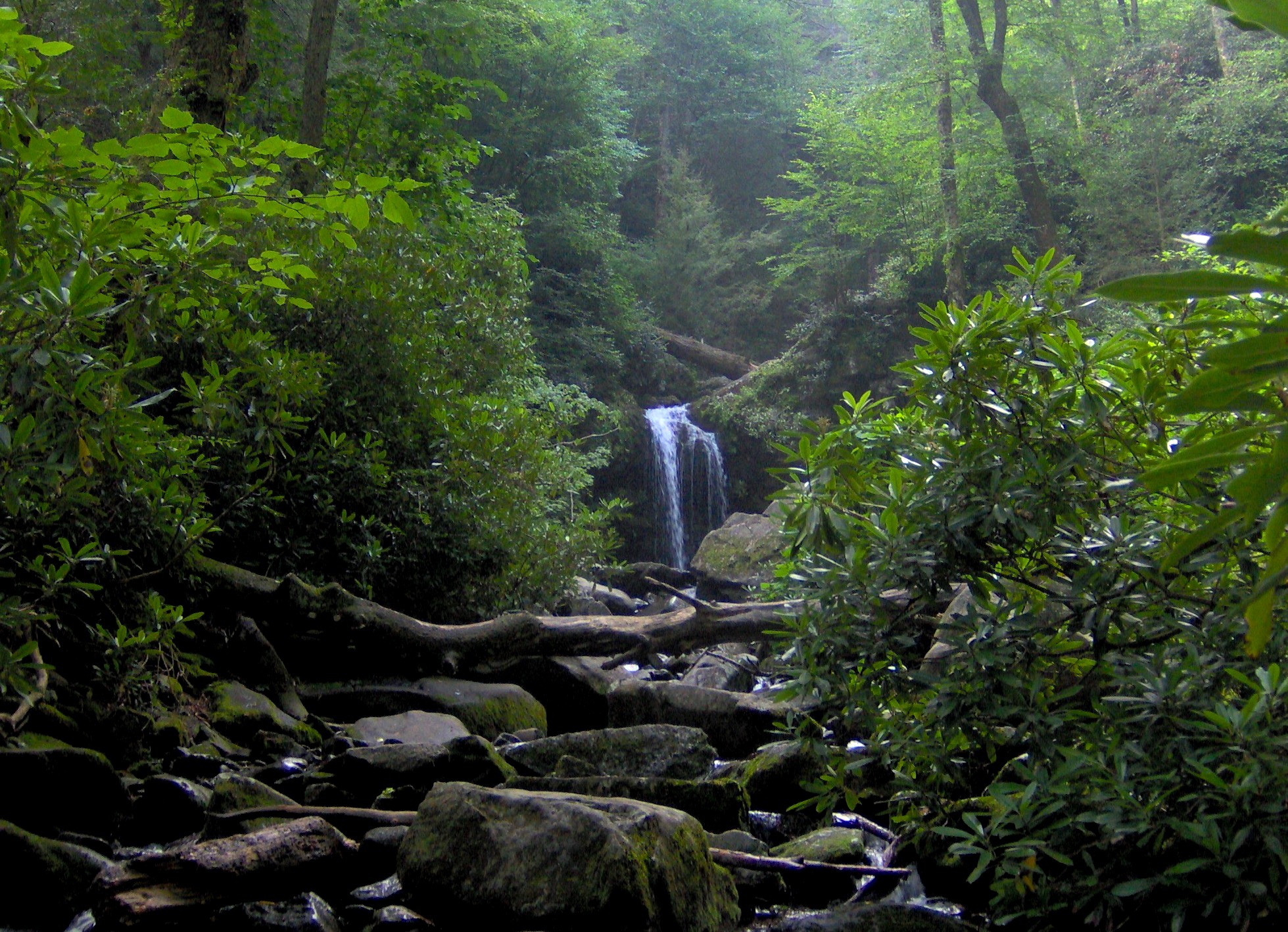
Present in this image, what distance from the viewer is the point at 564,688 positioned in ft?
22.9

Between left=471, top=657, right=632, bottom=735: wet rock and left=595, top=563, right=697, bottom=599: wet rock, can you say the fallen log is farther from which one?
left=595, top=563, right=697, bottom=599: wet rock

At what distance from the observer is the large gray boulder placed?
272 cm

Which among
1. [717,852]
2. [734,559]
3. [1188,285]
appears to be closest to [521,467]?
[717,852]

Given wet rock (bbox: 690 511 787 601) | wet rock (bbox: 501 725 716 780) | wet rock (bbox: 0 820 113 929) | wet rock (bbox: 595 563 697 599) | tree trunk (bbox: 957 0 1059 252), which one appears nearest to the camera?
wet rock (bbox: 0 820 113 929)

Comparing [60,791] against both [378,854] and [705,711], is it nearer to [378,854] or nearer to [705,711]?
[378,854]

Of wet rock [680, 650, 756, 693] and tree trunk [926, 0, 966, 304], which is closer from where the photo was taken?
wet rock [680, 650, 756, 693]

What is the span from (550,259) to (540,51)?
5120 millimetres

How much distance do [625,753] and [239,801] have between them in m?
1.85

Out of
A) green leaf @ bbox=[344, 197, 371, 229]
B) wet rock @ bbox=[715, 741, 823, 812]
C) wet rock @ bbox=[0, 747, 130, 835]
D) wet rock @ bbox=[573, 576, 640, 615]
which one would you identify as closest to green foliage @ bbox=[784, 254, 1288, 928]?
wet rock @ bbox=[715, 741, 823, 812]

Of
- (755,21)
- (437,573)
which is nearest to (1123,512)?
(437,573)

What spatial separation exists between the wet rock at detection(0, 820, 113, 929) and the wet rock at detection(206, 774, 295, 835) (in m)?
0.43

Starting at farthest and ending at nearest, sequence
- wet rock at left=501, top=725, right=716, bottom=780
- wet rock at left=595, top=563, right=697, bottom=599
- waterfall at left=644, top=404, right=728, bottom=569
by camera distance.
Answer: waterfall at left=644, top=404, right=728, bottom=569 → wet rock at left=595, top=563, right=697, bottom=599 → wet rock at left=501, top=725, right=716, bottom=780

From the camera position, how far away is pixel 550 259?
21438 mm

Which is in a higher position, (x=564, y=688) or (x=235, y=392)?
(x=235, y=392)
